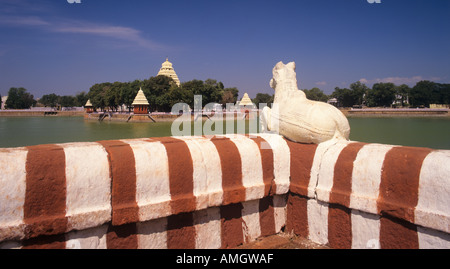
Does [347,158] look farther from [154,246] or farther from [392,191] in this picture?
[154,246]

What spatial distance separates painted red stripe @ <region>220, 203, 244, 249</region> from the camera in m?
3.10

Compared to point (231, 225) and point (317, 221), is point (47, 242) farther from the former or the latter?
point (317, 221)

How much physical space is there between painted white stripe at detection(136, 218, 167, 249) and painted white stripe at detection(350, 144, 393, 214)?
1.62 metres

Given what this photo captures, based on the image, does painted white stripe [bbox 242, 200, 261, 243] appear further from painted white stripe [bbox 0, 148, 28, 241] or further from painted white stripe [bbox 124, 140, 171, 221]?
painted white stripe [bbox 0, 148, 28, 241]

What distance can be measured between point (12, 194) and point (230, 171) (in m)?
1.69

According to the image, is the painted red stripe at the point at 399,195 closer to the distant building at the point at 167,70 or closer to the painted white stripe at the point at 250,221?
the painted white stripe at the point at 250,221

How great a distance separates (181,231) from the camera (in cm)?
286

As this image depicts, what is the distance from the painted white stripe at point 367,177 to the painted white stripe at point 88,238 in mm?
2047

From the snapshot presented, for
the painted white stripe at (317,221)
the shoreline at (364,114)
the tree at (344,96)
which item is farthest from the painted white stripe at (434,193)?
the tree at (344,96)

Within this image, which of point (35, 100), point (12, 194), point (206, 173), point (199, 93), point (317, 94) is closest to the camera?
point (12, 194)

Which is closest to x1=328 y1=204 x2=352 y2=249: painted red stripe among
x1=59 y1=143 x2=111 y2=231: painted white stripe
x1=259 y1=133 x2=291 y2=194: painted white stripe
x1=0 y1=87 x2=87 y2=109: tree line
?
x1=259 y1=133 x2=291 y2=194: painted white stripe

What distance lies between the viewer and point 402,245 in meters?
2.60

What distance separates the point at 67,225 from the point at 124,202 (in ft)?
1.37

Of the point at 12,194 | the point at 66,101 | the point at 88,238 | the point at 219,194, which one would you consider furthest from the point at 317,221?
the point at 66,101
